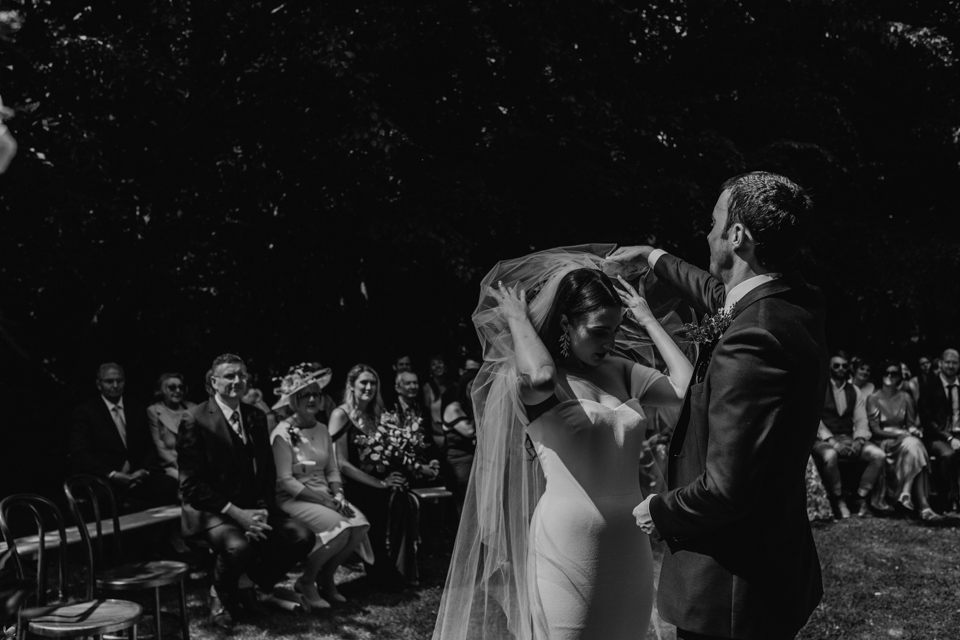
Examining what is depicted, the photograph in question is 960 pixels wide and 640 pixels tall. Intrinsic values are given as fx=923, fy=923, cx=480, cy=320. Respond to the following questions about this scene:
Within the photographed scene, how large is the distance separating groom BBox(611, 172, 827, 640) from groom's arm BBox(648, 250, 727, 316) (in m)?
0.68

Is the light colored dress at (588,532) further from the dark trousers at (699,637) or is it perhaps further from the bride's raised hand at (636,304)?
the dark trousers at (699,637)

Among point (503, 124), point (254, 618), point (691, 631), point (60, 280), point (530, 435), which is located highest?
point (503, 124)

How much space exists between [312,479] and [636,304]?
13.8 ft

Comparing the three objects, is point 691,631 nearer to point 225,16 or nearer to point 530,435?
point 530,435

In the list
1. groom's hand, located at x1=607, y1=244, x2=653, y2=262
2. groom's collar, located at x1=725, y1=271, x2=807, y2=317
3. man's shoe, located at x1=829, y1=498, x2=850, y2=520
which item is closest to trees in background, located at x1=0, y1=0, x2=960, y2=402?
man's shoe, located at x1=829, y1=498, x2=850, y2=520

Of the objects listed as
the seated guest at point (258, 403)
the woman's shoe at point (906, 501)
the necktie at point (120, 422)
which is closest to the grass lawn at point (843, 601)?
the woman's shoe at point (906, 501)

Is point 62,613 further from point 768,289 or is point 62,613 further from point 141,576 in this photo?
point 768,289

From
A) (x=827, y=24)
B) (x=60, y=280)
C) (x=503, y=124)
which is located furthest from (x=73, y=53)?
(x=827, y=24)

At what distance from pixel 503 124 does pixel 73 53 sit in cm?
466

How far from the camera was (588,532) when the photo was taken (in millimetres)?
3340

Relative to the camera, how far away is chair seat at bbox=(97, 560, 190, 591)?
17.3 ft

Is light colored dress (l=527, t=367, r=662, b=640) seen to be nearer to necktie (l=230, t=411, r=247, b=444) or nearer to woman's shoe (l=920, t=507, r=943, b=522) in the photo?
necktie (l=230, t=411, r=247, b=444)

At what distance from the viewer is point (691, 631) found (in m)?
2.56

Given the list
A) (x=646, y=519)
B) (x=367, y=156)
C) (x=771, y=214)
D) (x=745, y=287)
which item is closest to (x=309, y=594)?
(x=646, y=519)
